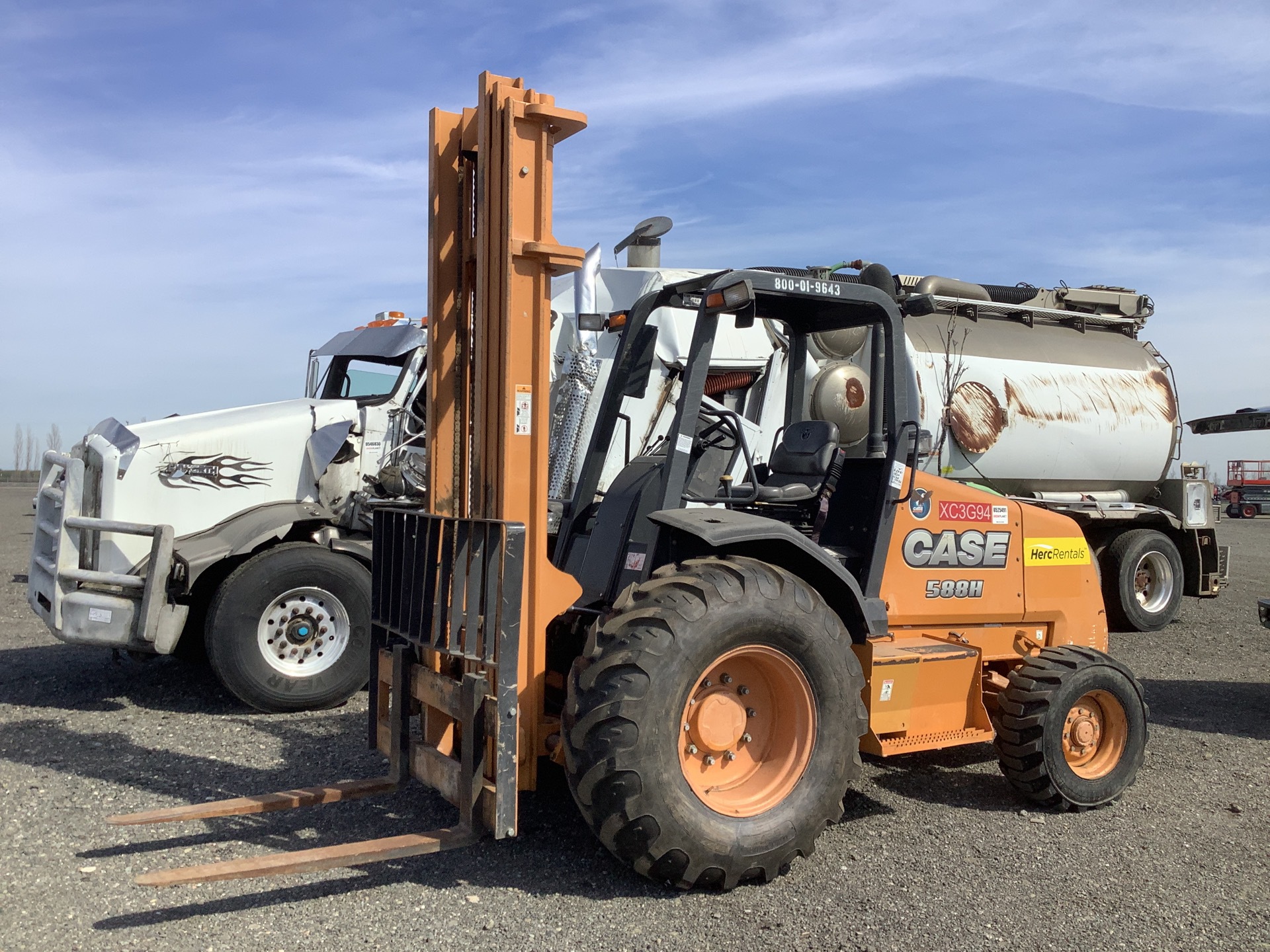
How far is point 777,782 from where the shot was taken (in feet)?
14.4

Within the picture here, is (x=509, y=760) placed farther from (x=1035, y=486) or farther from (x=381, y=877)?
(x=1035, y=486)

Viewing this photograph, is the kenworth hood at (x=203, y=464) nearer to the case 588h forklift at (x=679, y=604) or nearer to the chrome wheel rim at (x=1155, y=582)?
the case 588h forklift at (x=679, y=604)

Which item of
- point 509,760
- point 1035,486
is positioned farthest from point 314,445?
point 1035,486

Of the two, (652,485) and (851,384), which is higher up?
(851,384)

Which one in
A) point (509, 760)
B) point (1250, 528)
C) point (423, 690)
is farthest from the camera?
point (1250, 528)

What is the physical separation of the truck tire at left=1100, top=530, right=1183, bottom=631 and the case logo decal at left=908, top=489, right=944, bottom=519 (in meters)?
7.55

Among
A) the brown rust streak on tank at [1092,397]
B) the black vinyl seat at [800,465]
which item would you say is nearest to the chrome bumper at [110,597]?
the black vinyl seat at [800,465]

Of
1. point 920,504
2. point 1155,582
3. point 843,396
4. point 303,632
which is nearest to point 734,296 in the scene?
point 920,504

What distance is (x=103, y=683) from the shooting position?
26.6 ft

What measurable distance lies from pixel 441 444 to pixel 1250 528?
37337 mm

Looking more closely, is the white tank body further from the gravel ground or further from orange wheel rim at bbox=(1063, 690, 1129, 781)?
orange wheel rim at bbox=(1063, 690, 1129, 781)

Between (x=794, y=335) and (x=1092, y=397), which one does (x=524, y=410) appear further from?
(x=1092, y=397)

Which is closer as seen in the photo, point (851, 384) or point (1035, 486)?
point (851, 384)

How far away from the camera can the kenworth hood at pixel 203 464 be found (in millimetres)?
7465
